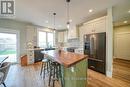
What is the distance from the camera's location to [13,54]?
6.19 meters

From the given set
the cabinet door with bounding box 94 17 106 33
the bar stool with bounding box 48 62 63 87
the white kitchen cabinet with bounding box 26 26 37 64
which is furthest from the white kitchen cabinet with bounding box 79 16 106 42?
the white kitchen cabinet with bounding box 26 26 37 64

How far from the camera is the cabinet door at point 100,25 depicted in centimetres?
425

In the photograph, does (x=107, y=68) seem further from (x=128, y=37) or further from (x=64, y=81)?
(x=128, y=37)

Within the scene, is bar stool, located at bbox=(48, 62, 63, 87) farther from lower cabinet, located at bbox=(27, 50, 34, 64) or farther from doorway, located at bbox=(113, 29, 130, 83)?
doorway, located at bbox=(113, 29, 130, 83)

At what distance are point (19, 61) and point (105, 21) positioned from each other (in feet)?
17.6

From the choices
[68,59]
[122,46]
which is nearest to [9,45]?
[68,59]

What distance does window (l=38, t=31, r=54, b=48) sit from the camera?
7.72 m

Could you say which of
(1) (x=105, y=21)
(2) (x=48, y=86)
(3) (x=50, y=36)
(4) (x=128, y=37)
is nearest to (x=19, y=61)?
(3) (x=50, y=36)

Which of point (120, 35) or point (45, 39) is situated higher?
point (120, 35)

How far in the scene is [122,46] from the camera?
792 centimetres

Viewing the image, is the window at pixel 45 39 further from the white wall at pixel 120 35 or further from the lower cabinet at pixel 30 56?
the white wall at pixel 120 35

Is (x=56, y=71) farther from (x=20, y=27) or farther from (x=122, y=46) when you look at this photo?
(x=122, y=46)

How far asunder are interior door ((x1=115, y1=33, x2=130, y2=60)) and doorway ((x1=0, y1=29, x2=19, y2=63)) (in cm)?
754

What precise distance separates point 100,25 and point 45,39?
4826 mm
